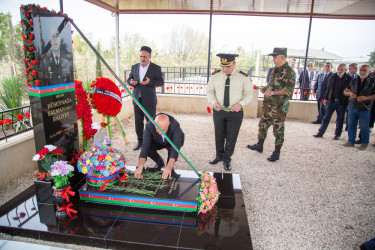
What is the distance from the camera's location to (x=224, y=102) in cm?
387

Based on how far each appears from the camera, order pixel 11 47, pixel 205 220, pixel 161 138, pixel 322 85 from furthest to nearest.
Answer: pixel 322 85 → pixel 11 47 → pixel 161 138 → pixel 205 220

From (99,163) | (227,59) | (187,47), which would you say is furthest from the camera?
(187,47)

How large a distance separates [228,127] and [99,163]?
6.77ft

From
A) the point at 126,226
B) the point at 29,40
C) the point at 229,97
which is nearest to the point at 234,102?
the point at 229,97

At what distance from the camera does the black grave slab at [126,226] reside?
2.31 m

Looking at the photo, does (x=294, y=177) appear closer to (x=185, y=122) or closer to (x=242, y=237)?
(x=242, y=237)

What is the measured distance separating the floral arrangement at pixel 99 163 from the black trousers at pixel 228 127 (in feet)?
5.83

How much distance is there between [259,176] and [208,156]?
1.12 metres

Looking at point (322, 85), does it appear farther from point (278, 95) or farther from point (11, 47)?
point (11, 47)

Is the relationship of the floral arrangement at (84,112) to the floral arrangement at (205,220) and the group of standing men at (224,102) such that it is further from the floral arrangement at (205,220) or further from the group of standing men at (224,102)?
the floral arrangement at (205,220)

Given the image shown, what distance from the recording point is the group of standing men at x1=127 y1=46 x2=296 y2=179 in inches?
130

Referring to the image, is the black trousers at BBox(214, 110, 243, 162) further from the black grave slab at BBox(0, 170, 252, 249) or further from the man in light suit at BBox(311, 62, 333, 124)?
the man in light suit at BBox(311, 62, 333, 124)

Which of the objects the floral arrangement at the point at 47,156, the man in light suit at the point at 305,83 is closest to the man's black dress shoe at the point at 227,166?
the floral arrangement at the point at 47,156

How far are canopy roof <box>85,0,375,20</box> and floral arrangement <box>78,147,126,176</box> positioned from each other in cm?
507
